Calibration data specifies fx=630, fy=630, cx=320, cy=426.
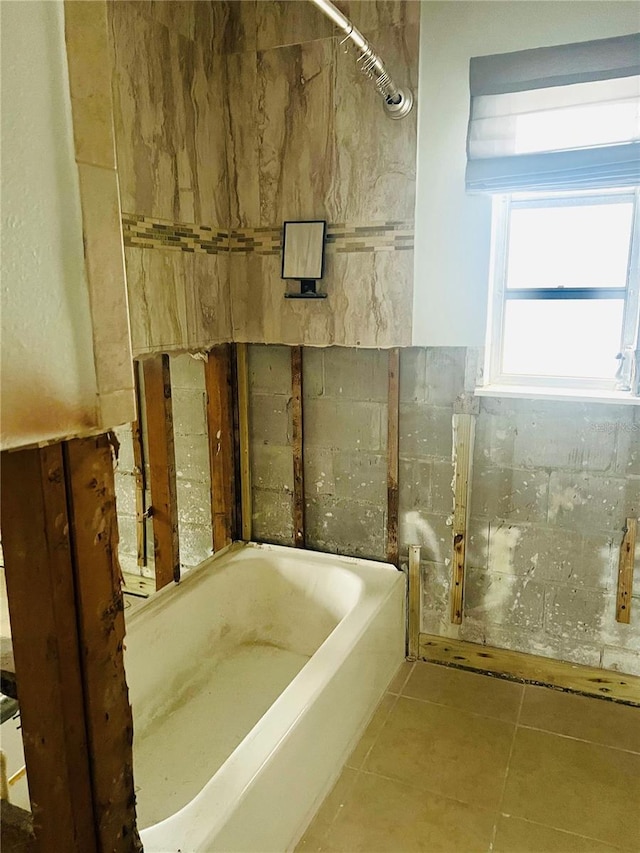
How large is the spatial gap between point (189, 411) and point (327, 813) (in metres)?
1.77

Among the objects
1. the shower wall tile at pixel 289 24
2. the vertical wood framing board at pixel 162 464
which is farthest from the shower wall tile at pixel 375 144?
the vertical wood framing board at pixel 162 464

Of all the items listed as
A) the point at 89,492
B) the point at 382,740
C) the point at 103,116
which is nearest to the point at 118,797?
the point at 89,492

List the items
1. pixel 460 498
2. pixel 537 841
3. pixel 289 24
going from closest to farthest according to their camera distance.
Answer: pixel 537 841 → pixel 289 24 → pixel 460 498

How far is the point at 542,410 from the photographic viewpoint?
7.98ft

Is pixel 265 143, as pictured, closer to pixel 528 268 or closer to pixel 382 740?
pixel 528 268

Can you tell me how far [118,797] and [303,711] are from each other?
1029 mm

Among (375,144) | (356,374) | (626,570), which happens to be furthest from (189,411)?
(626,570)

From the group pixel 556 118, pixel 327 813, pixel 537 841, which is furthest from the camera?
pixel 556 118

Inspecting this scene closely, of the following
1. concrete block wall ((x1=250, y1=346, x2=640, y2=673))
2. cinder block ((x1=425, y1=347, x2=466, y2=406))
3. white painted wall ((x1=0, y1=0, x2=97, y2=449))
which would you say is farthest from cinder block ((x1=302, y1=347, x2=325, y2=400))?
white painted wall ((x1=0, y1=0, x2=97, y2=449))

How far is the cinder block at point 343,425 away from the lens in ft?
9.02

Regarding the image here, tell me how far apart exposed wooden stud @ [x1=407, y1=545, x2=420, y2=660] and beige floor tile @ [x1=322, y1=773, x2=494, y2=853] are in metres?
0.75

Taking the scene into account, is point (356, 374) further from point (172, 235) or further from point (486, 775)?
→ point (486, 775)

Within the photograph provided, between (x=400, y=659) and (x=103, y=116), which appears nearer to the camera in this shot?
(x=103, y=116)

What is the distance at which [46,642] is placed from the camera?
2.70ft
